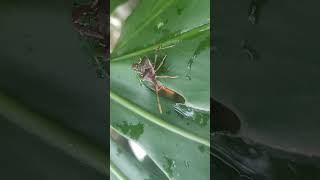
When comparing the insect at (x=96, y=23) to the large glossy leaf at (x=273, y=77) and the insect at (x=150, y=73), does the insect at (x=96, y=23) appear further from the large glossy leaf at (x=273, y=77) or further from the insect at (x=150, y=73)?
the large glossy leaf at (x=273, y=77)

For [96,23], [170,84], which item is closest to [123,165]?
[170,84]

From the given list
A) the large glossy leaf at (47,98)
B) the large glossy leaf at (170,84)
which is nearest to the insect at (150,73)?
the large glossy leaf at (170,84)

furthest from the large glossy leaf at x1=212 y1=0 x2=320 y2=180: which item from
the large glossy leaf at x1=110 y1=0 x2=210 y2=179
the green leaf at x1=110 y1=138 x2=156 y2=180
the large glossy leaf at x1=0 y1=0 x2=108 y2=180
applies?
the large glossy leaf at x1=0 y1=0 x2=108 y2=180

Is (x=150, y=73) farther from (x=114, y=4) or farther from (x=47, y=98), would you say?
(x=47, y=98)

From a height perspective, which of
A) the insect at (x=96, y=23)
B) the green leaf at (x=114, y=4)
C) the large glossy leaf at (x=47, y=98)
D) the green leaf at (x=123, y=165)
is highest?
the green leaf at (x=114, y=4)

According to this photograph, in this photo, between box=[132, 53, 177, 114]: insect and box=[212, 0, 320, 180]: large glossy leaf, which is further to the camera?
box=[132, 53, 177, 114]: insect

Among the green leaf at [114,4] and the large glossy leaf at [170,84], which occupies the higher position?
the green leaf at [114,4]

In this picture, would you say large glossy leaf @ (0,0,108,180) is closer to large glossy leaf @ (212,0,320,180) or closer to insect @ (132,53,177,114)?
insect @ (132,53,177,114)

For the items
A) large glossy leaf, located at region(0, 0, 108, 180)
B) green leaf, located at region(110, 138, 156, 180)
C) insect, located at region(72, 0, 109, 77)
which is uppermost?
insect, located at region(72, 0, 109, 77)
